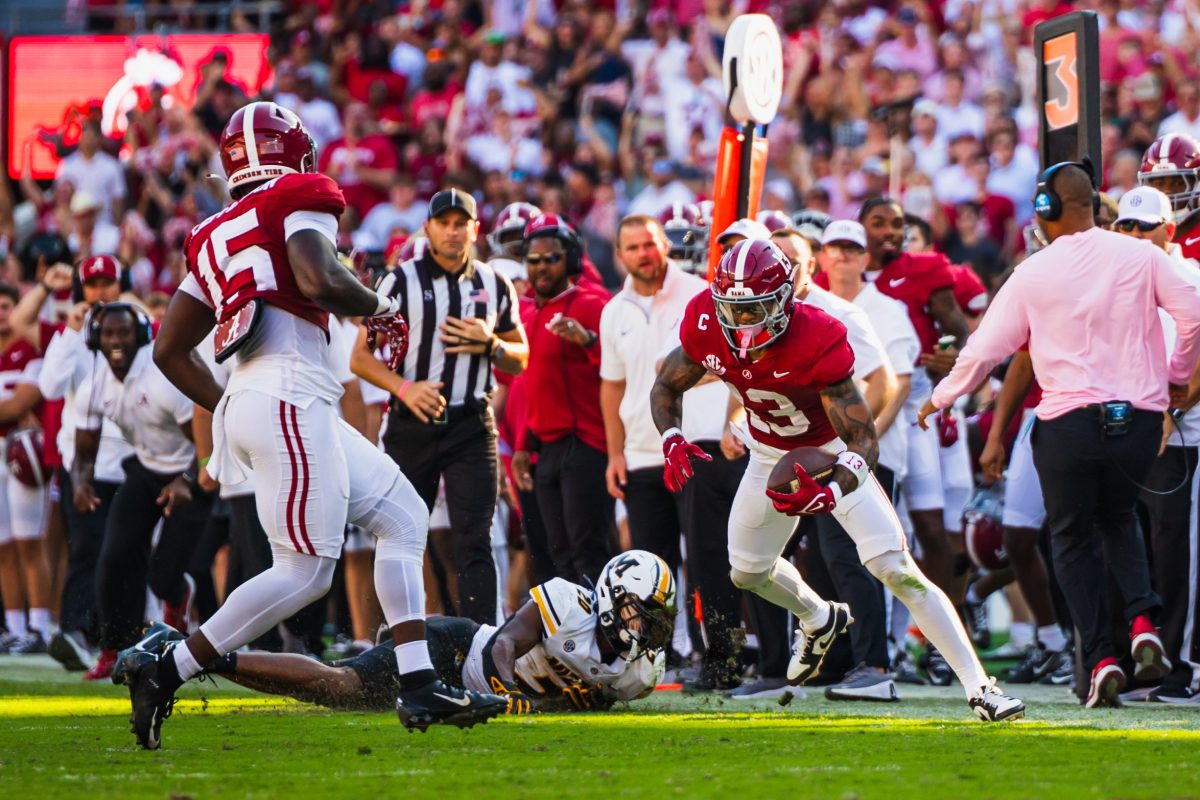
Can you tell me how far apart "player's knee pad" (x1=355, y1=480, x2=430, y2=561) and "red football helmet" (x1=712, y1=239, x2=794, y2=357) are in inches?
54.7

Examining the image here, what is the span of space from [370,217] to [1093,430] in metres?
9.85

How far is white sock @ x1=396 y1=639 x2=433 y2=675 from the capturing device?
Answer: 6.07 metres

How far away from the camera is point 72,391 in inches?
428

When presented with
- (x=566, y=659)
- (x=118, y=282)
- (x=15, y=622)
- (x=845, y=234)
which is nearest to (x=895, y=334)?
(x=845, y=234)

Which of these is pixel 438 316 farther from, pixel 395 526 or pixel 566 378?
pixel 395 526

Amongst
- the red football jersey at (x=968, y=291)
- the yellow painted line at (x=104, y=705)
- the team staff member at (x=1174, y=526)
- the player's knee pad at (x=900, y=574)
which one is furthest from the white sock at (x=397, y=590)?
the red football jersey at (x=968, y=291)

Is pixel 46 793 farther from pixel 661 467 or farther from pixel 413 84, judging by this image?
pixel 413 84

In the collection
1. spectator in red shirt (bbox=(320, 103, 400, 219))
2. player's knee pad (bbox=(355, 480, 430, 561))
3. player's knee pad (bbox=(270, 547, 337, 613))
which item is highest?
spectator in red shirt (bbox=(320, 103, 400, 219))

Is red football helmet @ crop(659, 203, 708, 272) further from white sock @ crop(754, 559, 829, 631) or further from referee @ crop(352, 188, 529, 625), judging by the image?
white sock @ crop(754, 559, 829, 631)

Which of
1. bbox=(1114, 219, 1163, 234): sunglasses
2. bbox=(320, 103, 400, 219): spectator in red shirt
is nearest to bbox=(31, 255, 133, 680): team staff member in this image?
bbox=(1114, 219, 1163, 234): sunglasses

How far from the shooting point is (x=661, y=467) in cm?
884

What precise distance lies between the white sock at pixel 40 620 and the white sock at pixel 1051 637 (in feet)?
20.2

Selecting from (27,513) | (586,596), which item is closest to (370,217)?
(27,513)

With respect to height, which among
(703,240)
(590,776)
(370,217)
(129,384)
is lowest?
(590,776)
